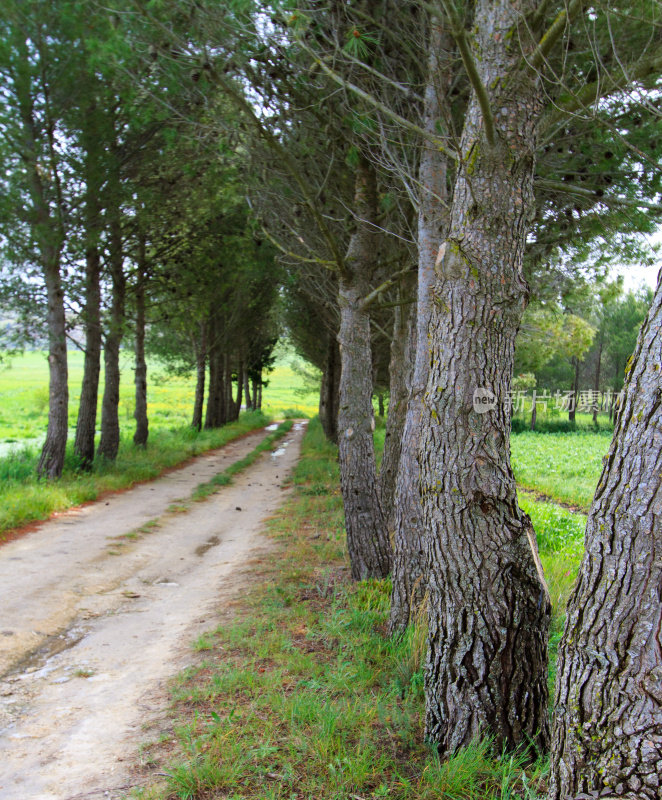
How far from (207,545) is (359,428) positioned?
3.79 meters

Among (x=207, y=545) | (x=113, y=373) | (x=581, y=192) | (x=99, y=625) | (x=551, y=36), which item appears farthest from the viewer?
(x=113, y=373)

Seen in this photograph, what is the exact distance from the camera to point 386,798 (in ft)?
9.73

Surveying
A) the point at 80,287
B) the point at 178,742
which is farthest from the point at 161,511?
the point at 178,742

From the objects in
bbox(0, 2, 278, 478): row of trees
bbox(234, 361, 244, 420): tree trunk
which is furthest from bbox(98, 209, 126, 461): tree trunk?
bbox(234, 361, 244, 420): tree trunk

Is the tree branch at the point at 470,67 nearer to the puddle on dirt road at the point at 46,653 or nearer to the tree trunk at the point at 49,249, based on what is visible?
the puddle on dirt road at the point at 46,653

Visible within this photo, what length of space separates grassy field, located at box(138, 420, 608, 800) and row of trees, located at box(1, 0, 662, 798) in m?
0.30

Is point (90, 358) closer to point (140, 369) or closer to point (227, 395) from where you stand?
point (140, 369)

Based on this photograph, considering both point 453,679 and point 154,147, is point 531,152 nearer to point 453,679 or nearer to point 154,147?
point 453,679

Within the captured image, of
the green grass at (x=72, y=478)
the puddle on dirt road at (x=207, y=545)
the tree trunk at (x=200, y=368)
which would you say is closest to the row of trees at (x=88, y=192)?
the green grass at (x=72, y=478)

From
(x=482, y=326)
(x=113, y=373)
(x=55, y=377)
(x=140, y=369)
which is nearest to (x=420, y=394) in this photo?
(x=482, y=326)

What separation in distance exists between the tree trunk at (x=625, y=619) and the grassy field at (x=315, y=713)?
0.85 m

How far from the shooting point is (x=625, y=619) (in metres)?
1.97

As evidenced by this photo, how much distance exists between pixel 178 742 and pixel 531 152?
4006mm

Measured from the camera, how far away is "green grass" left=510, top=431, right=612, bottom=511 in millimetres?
18234
